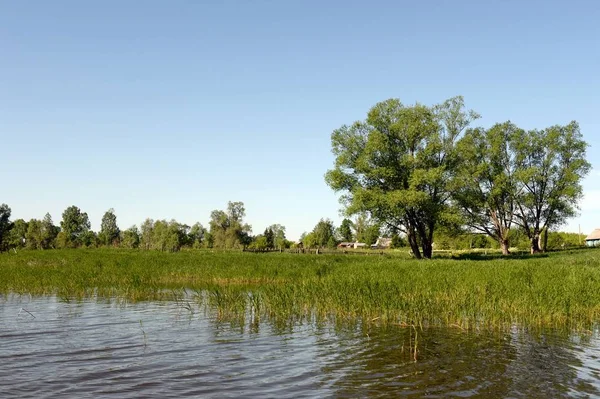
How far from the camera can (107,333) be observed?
534 inches

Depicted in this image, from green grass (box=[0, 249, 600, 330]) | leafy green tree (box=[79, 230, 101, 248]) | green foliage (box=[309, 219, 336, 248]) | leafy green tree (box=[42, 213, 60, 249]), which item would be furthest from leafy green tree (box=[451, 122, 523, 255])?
leafy green tree (box=[79, 230, 101, 248])

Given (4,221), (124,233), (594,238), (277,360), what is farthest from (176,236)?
(594,238)

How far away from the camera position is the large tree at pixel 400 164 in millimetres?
47500

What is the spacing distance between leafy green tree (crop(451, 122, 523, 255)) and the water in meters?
50.5

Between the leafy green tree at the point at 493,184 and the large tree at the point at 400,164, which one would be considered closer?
the large tree at the point at 400,164

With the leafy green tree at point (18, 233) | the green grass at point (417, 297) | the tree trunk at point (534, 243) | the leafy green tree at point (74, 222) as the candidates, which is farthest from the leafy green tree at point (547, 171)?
the leafy green tree at point (74, 222)

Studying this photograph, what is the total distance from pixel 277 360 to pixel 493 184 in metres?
59.7

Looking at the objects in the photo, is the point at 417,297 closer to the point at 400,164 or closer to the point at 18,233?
the point at 400,164

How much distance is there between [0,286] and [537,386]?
81.9ft

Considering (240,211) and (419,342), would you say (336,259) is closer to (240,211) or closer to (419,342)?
(419,342)

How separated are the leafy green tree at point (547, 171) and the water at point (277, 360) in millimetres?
57768

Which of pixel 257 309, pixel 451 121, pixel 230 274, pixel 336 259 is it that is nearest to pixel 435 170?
pixel 451 121

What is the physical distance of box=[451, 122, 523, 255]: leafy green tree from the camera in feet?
204

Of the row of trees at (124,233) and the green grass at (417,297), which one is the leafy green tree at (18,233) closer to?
the row of trees at (124,233)
